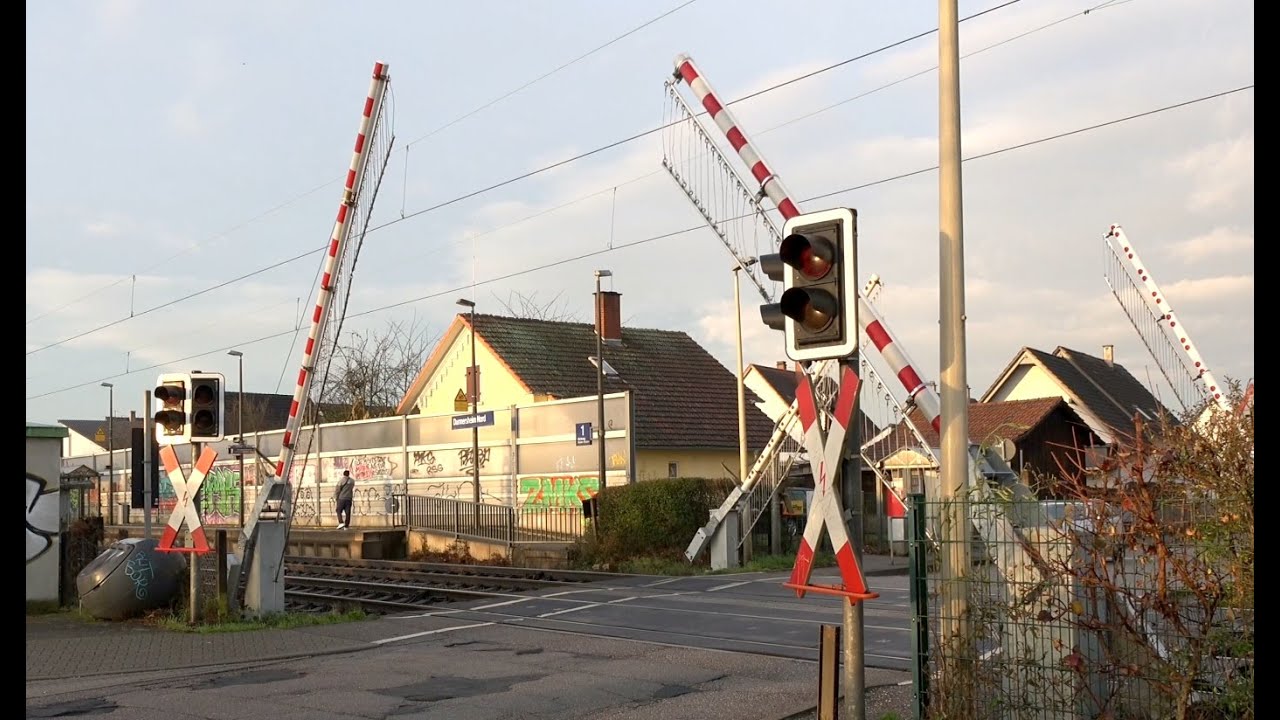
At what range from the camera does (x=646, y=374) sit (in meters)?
40.8

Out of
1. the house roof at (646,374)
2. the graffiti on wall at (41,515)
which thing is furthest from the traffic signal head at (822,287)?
the house roof at (646,374)

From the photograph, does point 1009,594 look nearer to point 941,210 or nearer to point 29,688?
point 941,210

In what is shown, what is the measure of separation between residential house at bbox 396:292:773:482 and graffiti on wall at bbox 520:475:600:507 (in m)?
2.83

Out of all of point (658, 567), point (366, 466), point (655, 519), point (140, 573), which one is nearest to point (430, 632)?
point (140, 573)

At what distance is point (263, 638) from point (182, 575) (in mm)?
3016

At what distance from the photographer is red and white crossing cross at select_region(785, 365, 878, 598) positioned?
6.49 m

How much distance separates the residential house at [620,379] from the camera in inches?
1442

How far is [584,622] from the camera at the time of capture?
643 inches

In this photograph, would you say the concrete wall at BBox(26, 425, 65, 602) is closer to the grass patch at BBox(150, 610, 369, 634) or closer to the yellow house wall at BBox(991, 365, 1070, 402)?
the grass patch at BBox(150, 610, 369, 634)

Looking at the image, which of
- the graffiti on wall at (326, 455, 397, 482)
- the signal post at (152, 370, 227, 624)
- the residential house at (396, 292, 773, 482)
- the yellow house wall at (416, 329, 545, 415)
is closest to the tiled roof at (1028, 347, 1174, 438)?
the residential house at (396, 292, 773, 482)

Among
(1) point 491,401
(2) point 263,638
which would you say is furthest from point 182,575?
(1) point 491,401

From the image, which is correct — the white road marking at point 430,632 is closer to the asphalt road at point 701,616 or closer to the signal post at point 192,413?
the asphalt road at point 701,616

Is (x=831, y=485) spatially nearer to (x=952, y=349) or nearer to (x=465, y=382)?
(x=952, y=349)

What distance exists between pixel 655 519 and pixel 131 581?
39.9 ft
